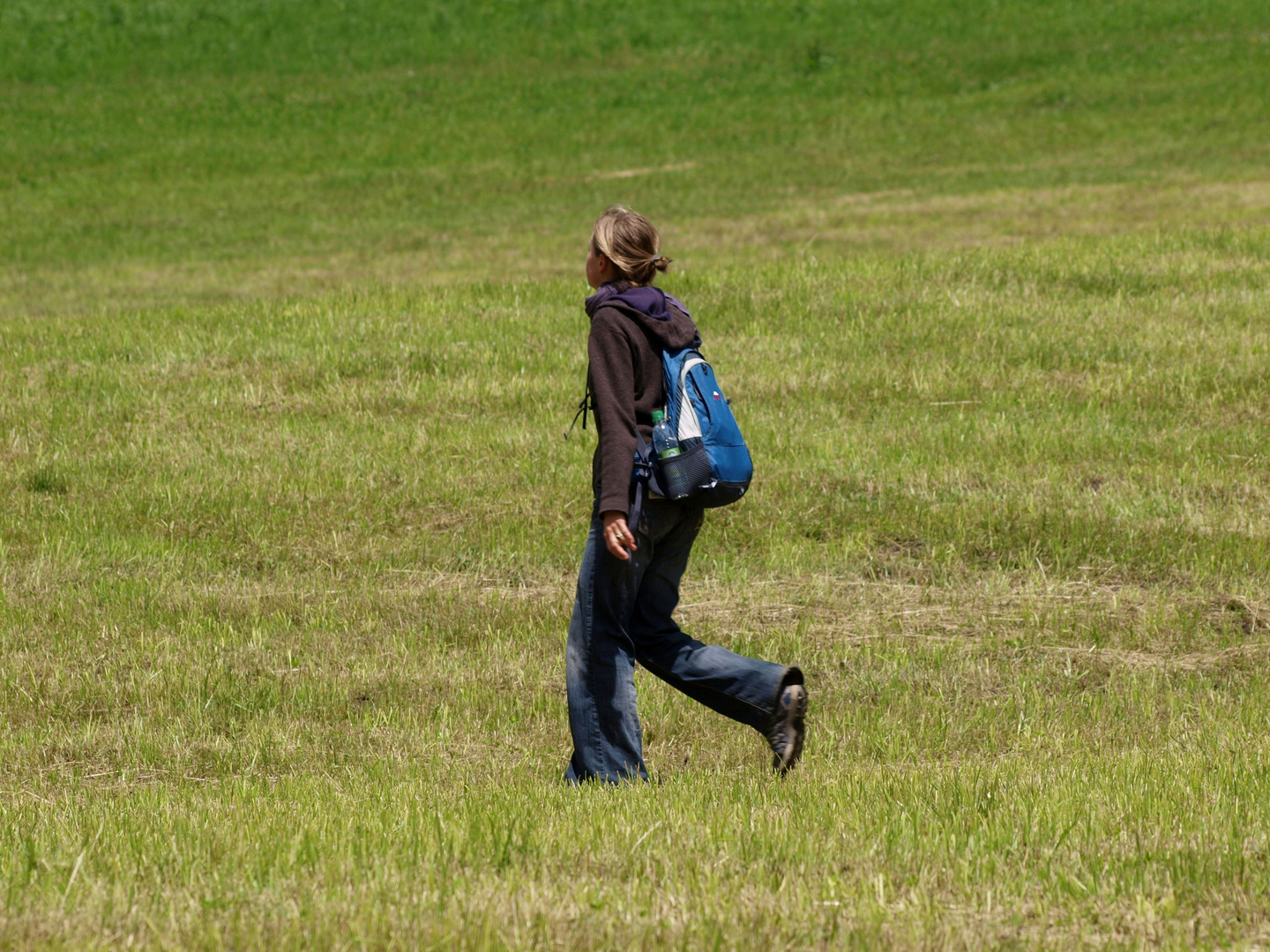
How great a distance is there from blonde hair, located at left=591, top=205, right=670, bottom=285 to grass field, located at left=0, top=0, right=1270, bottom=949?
1.78 meters

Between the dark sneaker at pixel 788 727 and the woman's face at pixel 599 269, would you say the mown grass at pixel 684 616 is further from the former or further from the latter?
the woman's face at pixel 599 269

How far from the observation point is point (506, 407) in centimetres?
1056

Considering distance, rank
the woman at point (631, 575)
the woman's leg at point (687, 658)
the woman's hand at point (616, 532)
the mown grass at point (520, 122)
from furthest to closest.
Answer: the mown grass at point (520, 122)
the woman's leg at point (687, 658)
the woman at point (631, 575)
the woman's hand at point (616, 532)

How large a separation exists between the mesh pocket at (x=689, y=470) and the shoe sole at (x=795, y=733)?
86 centimetres

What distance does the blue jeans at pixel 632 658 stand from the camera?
16.4 feet

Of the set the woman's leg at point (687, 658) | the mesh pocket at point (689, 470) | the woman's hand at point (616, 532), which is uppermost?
the mesh pocket at point (689, 470)

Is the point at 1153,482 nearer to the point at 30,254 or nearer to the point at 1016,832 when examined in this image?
the point at 1016,832

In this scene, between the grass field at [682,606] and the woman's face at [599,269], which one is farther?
the woman's face at [599,269]

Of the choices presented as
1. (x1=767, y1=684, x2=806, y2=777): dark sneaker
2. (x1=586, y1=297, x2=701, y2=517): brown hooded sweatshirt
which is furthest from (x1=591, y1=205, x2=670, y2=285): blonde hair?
(x1=767, y1=684, x2=806, y2=777): dark sneaker

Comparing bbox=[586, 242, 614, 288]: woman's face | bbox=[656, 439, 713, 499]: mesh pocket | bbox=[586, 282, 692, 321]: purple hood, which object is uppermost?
bbox=[586, 242, 614, 288]: woman's face

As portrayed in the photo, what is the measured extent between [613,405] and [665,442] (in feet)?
0.70

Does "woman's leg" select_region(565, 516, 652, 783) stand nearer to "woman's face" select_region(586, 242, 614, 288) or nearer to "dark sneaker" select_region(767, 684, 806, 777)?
"dark sneaker" select_region(767, 684, 806, 777)

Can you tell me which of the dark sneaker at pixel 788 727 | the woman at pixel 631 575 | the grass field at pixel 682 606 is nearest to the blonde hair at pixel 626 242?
the woman at pixel 631 575

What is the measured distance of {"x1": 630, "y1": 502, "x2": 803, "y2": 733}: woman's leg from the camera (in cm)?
509
